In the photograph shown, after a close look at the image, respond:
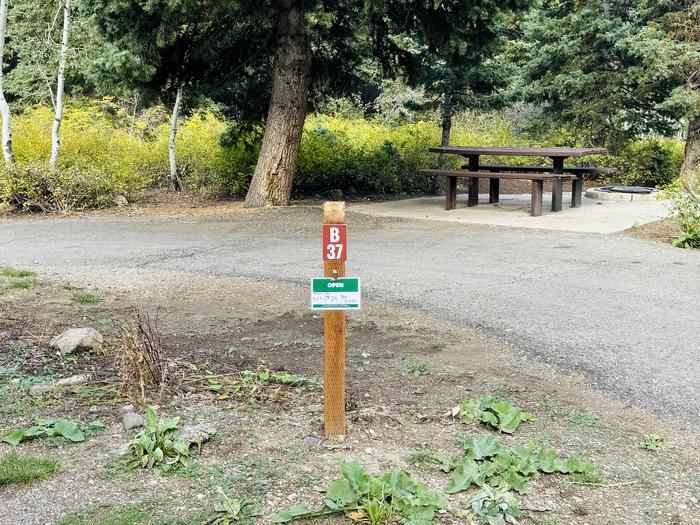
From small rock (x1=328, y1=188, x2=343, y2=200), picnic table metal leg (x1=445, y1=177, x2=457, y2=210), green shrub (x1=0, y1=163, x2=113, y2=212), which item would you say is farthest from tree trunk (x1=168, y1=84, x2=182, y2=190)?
picnic table metal leg (x1=445, y1=177, x2=457, y2=210)

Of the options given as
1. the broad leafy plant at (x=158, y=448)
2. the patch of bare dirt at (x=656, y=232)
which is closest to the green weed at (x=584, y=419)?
the broad leafy plant at (x=158, y=448)

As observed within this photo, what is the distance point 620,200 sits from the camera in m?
14.9

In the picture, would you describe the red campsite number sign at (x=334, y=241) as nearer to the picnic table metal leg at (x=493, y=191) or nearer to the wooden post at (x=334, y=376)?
the wooden post at (x=334, y=376)

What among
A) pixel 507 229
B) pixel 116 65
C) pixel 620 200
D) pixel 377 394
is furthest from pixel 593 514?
pixel 620 200

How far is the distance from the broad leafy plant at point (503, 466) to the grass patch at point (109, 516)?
1.17 metres

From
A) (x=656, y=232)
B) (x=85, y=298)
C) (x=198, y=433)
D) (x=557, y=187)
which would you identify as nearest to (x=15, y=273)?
(x=85, y=298)

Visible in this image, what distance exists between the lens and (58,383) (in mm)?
4113

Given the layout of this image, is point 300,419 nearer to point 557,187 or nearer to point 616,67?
point 557,187

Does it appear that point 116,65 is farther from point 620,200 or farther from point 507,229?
point 620,200

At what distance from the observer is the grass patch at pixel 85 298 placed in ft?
20.7

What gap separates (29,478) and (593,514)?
86.1 inches

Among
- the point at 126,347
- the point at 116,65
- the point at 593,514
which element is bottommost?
the point at 593,514

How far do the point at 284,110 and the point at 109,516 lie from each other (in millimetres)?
10111

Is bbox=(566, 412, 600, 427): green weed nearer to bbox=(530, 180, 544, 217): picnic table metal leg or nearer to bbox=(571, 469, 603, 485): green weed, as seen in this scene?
bbox=(571, 469, 603, 485): green weed
